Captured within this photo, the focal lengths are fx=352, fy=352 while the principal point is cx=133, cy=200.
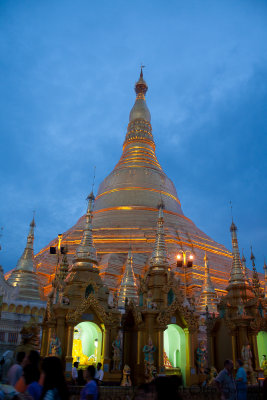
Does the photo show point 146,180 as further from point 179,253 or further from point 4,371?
point 4,371

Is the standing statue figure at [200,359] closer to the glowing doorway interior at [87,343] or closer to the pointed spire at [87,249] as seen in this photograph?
the glowing doorway interior at [87,343]

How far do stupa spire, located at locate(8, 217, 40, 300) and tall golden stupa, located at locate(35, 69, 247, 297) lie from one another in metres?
3.35

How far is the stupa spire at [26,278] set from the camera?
84.0 feet

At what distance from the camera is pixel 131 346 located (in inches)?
605

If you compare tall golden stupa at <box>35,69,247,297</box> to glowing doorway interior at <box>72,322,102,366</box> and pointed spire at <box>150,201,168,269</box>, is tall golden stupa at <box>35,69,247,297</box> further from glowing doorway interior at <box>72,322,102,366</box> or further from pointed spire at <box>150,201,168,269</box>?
glowing doorway interior at <box>72,322,102,366</box>

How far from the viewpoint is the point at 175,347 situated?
16453mm

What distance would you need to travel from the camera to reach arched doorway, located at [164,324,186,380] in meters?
15.8

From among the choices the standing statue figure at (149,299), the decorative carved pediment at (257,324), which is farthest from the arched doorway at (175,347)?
the decorative carved pediment at (257,324)

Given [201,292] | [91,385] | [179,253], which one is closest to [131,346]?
[91,385]

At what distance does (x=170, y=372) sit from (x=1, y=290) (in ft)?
45.3

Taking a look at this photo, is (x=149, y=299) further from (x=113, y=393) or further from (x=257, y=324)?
(x=113, y=393)

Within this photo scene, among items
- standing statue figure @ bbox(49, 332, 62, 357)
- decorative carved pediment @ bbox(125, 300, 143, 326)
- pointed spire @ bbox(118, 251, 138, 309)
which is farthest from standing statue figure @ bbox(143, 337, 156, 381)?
pointed spire @ bbox(118, 251, 138, 309)

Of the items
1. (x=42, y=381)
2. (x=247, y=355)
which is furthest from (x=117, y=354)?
(x=42, y=381)

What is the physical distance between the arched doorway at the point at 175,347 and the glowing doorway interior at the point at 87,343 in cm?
328
